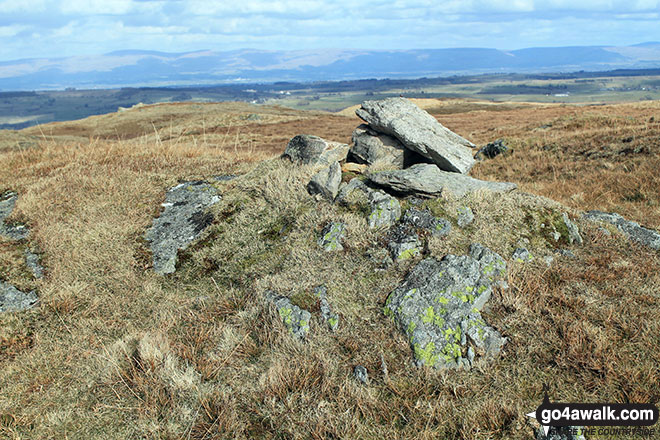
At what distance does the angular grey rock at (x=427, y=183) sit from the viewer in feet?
27.0

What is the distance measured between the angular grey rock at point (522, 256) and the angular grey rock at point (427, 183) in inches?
69.3

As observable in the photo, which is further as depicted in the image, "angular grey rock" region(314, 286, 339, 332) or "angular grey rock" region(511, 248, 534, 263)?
"angular grey rock" region(511, 248, 534, 263)

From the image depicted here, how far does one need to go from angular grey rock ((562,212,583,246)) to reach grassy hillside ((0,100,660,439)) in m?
0.16

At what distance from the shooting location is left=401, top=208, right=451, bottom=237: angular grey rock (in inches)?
288

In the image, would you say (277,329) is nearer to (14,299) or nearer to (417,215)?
(417,215)

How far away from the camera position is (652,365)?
15.9 ft

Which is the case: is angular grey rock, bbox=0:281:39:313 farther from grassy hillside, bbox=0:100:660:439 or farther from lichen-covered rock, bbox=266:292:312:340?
lichen-covered rock, bbox=266:292:312:340

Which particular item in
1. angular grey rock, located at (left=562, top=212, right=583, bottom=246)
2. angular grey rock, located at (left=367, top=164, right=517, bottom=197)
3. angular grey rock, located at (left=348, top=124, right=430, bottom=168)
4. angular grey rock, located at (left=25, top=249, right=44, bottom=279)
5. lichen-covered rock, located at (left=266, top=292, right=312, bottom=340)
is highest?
angular grey rock, located at (left=348, top=124, right=430, bottom=168)

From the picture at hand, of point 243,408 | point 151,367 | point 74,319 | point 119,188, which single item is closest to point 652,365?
point 243,408

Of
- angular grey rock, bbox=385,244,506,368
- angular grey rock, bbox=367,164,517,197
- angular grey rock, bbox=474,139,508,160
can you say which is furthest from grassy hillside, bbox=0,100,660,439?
angular grey rock, bbox=474,139,508,160

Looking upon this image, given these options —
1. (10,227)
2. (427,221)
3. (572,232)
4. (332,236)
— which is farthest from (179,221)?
(572,232)

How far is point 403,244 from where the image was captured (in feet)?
23.1

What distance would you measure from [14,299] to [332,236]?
548 cm

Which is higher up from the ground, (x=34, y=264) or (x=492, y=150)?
(x=492, y=150)
